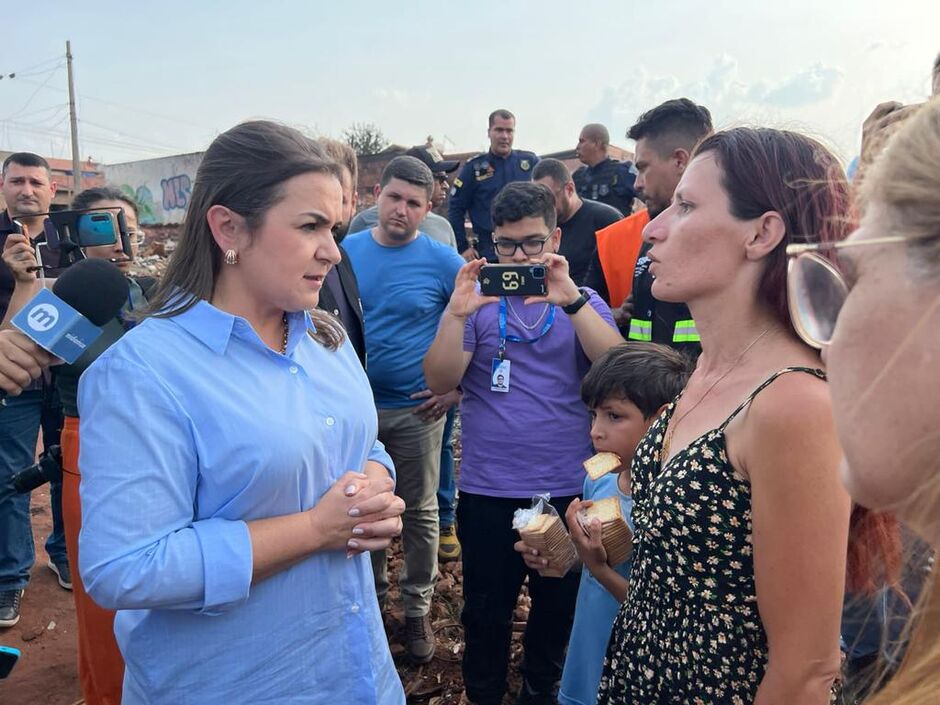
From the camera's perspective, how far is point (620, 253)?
158 inches

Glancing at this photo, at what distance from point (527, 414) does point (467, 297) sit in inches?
23.0

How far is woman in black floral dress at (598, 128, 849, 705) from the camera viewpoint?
1.39m

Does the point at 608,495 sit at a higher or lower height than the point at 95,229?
lower

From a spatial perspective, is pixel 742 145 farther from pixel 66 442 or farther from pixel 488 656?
pixel 66 442

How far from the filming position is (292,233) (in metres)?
1.78

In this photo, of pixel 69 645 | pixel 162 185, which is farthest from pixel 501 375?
pixel 162 185

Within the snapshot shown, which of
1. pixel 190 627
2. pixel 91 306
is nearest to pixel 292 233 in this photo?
pixel 91 306

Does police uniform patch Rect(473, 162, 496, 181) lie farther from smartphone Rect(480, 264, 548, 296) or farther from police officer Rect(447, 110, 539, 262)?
smartphone Rect(480, 264, 548, 296)

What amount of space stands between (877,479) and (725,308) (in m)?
0.90

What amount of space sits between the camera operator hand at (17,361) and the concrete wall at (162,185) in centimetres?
2979

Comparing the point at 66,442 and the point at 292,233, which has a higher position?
the point at 292,233

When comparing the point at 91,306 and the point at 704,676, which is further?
A: the point at 91,306

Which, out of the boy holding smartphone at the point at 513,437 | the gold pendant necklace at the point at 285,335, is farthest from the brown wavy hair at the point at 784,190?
the boy holding smartphone at the point at 513,437

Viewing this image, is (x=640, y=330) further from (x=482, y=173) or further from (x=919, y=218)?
(x=482, y=173)
